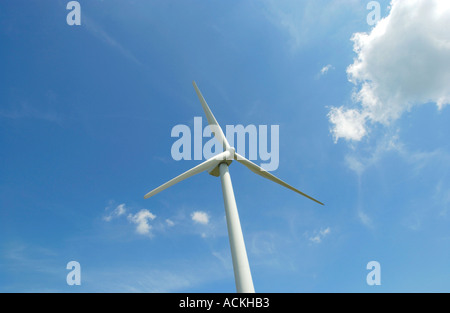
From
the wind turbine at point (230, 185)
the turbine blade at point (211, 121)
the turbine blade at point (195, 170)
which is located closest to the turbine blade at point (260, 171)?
the wind turbine at point (230, 185)

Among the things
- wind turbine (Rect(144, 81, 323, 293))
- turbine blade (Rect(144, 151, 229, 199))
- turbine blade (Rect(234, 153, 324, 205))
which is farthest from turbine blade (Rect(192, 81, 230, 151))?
turbine blade (Rect(144, 151, 229, 199))

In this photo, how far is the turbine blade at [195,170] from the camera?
74.5 ft

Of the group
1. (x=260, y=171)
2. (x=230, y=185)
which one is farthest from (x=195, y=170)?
(x=260, y=171)

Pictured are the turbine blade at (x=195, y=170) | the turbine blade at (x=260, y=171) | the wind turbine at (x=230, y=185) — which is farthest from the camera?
the turbine blade at (x=260, y=171)

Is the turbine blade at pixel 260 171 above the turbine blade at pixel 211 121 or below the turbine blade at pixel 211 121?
below

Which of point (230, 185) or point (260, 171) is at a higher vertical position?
point (260, 171)

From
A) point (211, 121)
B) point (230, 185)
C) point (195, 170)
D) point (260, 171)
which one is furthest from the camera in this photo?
point (211, 121)

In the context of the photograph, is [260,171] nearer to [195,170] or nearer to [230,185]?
[230,185]

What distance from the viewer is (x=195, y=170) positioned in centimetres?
2405

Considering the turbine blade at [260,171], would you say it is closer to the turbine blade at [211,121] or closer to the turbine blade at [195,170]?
the turbine blade at [195,170]

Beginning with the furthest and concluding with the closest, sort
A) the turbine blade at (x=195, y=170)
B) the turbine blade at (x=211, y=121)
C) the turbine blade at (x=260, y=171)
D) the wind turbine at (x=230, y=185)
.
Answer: the turbine blade at (x=211, y=121)
the turbine blade at (x=260, y=171)
the turbine blade at (x=195, y=170)
the wind turbine at (x=230, y=185)

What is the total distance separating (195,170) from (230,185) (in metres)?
4.12
